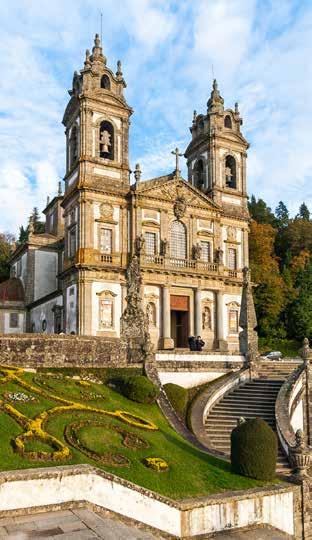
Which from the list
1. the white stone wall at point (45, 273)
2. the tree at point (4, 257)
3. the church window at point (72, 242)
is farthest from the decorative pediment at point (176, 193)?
the tree at point (4, 257)

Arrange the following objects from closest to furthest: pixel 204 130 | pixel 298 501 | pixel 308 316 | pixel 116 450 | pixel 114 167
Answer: pixel 116 450, pixel 298 501, pixel 114 167, pixel 204 130, pixel 308 316

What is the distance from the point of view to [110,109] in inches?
1567

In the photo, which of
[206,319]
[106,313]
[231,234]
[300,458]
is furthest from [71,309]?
[300,458]

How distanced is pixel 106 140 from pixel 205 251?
36.4ft

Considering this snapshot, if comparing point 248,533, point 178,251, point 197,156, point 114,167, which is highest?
point 197,156

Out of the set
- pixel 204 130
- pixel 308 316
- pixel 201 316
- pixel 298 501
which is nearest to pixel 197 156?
pixel 204 130

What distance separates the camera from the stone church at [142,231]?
3691 centimetres

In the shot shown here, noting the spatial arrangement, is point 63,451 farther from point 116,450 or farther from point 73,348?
point 73,348

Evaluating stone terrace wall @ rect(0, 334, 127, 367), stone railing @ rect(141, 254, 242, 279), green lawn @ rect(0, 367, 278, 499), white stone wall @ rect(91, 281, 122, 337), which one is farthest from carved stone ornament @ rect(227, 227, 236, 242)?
green lawn @ rect(0, 367, 278, 499)

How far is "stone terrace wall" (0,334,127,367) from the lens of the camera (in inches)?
760

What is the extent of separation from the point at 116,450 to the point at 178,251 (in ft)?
88.7

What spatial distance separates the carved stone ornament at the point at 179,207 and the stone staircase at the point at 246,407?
635 inches

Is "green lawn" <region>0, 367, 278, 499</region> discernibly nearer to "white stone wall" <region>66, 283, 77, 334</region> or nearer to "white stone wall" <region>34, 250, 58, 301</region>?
"white stone wall" <region>66, 283, 77, 334</region>

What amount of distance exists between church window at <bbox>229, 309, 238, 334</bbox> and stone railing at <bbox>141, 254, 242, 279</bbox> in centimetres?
271
